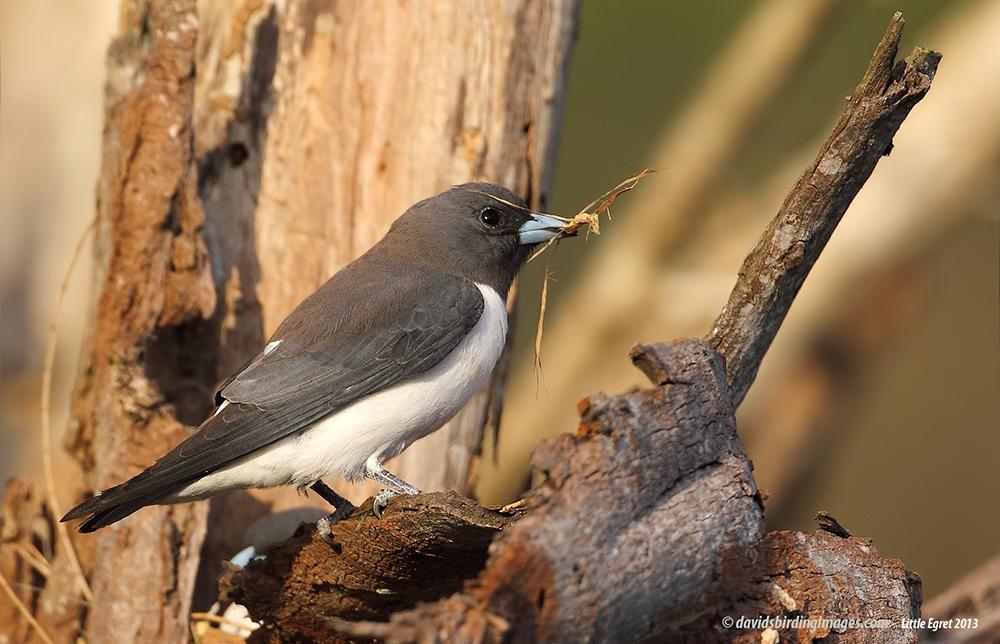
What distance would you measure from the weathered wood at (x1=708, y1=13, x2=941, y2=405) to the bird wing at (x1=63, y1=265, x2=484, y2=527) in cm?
111

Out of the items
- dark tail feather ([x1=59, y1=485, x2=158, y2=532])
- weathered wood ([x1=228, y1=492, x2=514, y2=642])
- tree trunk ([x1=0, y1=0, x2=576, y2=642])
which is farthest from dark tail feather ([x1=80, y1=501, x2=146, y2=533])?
tree trunk ([x1=0, y1=0, x2=576, y2=642])

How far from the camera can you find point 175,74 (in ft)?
18.4

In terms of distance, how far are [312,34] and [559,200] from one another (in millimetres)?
2963

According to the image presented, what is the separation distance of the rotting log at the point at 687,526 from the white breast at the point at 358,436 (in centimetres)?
37

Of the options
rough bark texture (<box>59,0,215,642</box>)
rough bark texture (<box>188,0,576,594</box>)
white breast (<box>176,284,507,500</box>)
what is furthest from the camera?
rough bark texture (<box>188,0,576,594</box>)

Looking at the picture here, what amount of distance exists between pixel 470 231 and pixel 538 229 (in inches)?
12.0

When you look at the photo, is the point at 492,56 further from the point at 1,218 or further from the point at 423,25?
the point at 1,218

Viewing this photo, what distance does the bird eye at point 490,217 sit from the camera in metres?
5.59

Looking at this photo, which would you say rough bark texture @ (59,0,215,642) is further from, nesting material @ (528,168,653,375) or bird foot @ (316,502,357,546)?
nesting material @ (528,168,653,375)

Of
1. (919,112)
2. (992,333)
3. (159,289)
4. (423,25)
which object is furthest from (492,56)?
(992,333)

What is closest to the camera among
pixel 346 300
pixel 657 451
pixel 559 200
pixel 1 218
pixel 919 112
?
A: pixel 657 451

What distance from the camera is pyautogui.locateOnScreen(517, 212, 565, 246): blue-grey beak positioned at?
554 centimetres

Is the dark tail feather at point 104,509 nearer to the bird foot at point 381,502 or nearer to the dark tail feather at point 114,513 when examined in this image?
the dark tail feather at point 114,513

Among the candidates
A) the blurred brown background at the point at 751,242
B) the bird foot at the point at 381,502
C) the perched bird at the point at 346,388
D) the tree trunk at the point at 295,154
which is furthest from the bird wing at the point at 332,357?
the blurred brown background at the point at 751,242
